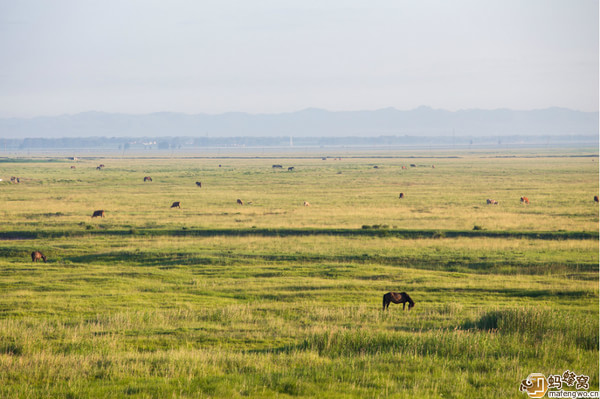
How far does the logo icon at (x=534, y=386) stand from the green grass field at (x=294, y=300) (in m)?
0.21

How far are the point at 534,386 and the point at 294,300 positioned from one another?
12.5m

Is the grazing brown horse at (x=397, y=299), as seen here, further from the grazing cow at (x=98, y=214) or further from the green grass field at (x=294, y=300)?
the grazing cow at (x=98, y=214)

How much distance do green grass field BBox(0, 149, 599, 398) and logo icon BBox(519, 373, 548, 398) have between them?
8.3 inches

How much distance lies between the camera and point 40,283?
26.0 meters

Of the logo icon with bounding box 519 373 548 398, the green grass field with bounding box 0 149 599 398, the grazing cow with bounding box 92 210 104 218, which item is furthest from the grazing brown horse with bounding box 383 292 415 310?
the grazing cow with bounding box 92 210 104 218

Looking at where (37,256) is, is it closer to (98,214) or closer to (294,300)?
(294,300)

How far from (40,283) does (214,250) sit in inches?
425

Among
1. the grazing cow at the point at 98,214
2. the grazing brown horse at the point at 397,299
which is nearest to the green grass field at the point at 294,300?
the grazing brown horse at the point at 397,299

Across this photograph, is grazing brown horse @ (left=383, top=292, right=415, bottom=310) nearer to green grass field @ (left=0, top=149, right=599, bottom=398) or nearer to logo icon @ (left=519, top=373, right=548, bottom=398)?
green grass field @ (left=0, top=149, right=599, bottom=398)

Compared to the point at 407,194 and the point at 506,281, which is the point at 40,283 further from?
the point at 407,194

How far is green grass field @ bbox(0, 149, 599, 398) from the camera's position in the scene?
12.6 m

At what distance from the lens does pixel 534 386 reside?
11766 millimetres

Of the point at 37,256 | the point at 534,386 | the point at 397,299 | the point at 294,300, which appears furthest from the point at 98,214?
the point at 534,386

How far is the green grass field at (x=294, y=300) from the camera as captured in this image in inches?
496
